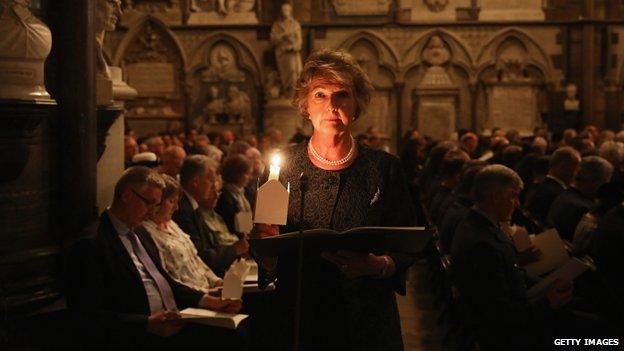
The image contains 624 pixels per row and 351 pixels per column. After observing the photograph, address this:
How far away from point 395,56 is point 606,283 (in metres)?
12.8

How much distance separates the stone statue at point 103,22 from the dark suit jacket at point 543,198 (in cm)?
350

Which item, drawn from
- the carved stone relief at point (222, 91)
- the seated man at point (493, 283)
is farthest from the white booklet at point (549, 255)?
the carved stone relief at point (222, 91)

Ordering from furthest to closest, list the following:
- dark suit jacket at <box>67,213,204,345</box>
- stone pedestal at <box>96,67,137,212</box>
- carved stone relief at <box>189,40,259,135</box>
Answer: carved stone relief at <box>189,40,259,135</box> < stone pedestal at <box>96,67,137,212</box> < dark suit jacket at <box>67,213,204,345</box>

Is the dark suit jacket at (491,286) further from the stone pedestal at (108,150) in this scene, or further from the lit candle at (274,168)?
the stone pedestal at (108,150)

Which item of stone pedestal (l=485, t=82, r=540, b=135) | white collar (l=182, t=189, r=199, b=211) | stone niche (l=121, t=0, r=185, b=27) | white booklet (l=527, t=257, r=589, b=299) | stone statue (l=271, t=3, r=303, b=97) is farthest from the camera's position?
stone niche (l=121, t=0, r=185, b=27)

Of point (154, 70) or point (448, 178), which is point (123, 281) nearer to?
point (448, 178)

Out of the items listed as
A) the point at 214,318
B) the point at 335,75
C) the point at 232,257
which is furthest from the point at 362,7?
the point at 335,75

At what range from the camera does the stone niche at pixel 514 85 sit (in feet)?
56.4

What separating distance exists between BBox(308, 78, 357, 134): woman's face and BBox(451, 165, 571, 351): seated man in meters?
1.66

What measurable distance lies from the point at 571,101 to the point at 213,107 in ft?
20.6

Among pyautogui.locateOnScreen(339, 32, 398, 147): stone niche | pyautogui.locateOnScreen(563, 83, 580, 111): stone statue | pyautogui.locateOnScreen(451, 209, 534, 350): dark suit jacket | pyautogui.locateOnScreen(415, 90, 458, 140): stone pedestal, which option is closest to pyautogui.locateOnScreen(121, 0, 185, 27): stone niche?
pyautogui.locateOnScreen(339, 32, 398, 147): stone niche

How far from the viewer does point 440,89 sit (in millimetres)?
17438

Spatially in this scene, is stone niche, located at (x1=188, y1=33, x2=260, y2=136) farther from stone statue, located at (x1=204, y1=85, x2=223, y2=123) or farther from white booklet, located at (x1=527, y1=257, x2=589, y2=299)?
white booklet, located at (x1=527, y1=257, x2=589, y2=299)

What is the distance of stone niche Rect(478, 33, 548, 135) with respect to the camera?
17.2 meters
